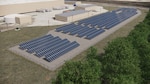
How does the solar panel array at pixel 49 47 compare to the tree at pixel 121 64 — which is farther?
the solar panel array at pixel 49 47

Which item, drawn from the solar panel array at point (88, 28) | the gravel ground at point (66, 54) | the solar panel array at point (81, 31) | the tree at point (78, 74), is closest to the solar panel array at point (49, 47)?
the gravel ground at point (66, 54)

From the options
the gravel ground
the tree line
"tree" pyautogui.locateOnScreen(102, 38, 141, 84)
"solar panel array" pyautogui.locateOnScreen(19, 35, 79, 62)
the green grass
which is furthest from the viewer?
"solar panel array" pyautogui.locateOnScreen(19, 35, 79, 62)

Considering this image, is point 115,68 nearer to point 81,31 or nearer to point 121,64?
point 121,64

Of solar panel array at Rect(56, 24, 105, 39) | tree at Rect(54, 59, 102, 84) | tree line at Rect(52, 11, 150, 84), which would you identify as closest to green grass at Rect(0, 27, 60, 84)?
tree line at Rect(52, 11, 150, 84)

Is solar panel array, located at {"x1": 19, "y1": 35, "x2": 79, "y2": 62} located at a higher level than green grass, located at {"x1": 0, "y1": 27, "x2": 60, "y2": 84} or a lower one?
higher

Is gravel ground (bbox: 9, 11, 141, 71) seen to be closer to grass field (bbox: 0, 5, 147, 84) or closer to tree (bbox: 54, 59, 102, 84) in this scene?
grass field (bbox: 0, 5, 147, 84)

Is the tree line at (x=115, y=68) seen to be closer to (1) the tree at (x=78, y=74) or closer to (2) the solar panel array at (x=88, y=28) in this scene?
(1) the tree at (x=78, y=74)
